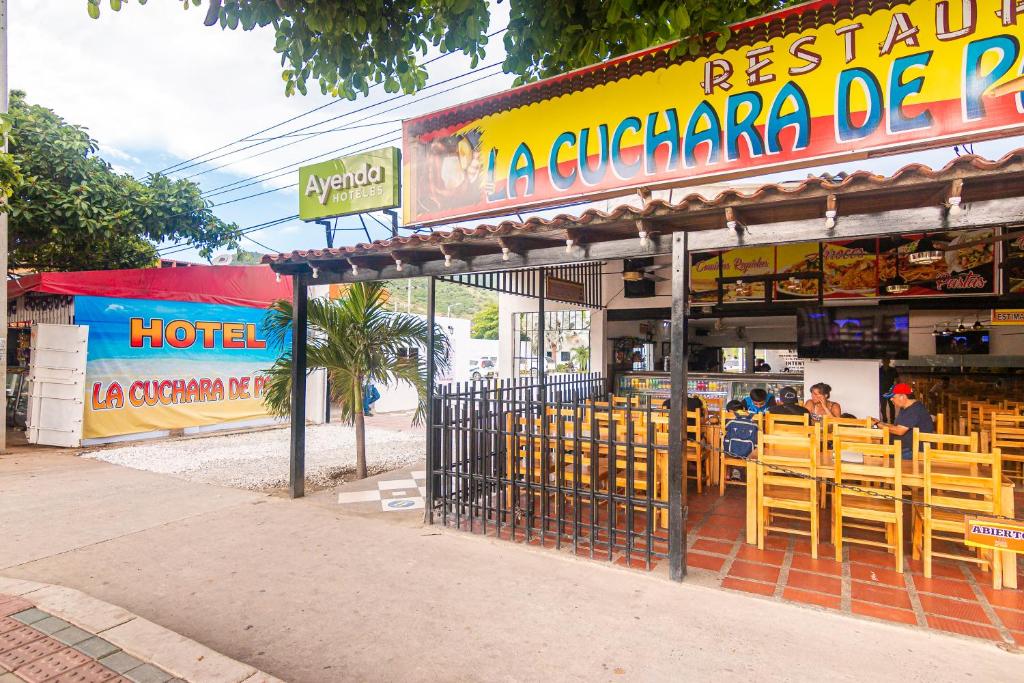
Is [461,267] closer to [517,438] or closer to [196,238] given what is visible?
[517,438]

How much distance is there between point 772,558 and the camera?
4.22 metres

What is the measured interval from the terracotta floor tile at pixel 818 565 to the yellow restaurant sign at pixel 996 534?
102cm

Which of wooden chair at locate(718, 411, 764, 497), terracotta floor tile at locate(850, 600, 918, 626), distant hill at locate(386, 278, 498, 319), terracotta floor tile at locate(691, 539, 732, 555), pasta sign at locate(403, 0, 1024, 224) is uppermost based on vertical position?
distant hill at locate(386, 278, 498, 319)

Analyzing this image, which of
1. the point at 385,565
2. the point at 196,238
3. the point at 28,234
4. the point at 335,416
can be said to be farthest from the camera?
the point at 335,416

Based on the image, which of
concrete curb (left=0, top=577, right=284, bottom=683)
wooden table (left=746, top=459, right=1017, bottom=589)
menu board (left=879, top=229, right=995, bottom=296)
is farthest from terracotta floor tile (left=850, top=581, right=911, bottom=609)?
menu board (left=879, top=229, right=995, bottom=296)

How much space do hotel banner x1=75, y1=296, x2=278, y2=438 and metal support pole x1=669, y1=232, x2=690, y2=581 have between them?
26.9 feet

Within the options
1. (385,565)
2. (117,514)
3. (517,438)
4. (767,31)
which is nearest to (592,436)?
(517,438)

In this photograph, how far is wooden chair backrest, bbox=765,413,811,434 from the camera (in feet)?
18.4

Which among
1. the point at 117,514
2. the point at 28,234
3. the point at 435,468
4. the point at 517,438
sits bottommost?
the point at 117,514

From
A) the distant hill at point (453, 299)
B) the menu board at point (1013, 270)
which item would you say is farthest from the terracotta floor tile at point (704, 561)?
the distant hill at point (453, 299)

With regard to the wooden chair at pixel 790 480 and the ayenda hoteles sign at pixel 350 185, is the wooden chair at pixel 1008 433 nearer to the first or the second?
the wooden chair at pixel 790 480

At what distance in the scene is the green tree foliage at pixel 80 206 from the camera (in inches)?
371

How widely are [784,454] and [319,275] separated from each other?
17.4ft

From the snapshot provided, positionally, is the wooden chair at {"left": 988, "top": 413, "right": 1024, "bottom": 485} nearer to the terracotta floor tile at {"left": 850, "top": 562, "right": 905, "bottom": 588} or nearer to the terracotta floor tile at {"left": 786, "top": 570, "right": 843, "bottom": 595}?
the terracotta floor tile at {"left": 850, "top": 562, "right": 905, "bottom": 588}
